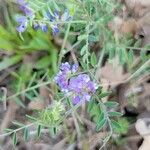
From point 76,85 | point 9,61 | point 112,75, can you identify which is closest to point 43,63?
point 9,61

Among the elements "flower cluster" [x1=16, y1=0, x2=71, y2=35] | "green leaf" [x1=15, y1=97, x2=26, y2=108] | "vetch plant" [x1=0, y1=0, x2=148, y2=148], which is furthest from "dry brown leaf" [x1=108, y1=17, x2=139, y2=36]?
"green leaf" [x1=15, y1=97, x2=26, y2=108]

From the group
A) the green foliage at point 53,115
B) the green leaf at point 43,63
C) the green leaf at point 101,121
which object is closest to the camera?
the green foliage at point 53,115

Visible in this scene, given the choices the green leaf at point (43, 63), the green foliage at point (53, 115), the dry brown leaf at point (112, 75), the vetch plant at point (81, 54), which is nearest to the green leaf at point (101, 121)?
the vetch plant at point (81, 54)

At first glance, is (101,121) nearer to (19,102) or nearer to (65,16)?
(65,16)

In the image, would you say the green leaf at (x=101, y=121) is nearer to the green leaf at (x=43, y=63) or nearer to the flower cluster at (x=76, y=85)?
the flower cluster at (x=76, y=85)

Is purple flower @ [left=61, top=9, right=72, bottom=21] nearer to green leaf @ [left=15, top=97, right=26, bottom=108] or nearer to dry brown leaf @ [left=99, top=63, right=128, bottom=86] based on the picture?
dry brown leaf @ [left=99, top=63, right=128, bottom=86]

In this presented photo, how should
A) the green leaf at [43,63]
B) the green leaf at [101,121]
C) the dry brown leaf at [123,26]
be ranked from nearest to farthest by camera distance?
the green leaf at [101,121] → the dry brown leaf at [123,26] → the green leaf at [43,63]

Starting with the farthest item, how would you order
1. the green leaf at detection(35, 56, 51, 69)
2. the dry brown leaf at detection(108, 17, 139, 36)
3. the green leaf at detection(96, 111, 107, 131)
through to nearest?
the green leaf at detection(35, 56, 51, 69), the dry brown leaf at detection(108, 17, 139, 36), the green leaf at detection(96, 111, 107, 131)

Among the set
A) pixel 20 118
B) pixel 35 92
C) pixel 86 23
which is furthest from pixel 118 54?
pixel 20 118

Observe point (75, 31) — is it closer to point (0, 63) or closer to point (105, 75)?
point (105, 75)
